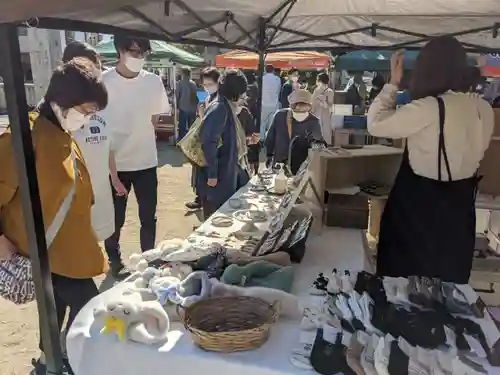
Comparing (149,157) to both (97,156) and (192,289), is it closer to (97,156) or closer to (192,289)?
(97,156)

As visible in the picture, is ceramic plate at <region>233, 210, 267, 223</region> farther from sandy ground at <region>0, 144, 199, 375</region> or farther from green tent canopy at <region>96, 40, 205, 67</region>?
green tent canopy at <region>96, 40, 205, 67</region>

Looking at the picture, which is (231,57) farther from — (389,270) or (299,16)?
(389,270)

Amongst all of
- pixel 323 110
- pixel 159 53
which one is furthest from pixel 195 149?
pixel 159 53

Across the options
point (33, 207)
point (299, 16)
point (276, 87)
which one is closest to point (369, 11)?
point (299, 16)

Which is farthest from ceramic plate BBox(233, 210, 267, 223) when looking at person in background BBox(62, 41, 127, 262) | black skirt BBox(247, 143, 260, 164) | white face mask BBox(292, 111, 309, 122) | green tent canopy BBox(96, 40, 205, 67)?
green tent canopy BBox(96, 40, 205, 67)

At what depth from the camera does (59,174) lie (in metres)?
1.81

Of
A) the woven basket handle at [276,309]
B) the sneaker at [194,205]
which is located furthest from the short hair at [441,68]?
the sneaker at [194,205]

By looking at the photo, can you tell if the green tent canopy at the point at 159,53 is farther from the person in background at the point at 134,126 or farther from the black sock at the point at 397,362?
the black sock at the point at 397,362

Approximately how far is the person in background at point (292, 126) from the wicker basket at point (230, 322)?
9.30 feet

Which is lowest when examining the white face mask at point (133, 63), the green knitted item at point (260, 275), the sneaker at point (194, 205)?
the sneaker at point (194, 205)

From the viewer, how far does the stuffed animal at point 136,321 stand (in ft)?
4.61

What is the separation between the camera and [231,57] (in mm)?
11398

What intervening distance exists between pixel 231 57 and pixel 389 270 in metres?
9.70

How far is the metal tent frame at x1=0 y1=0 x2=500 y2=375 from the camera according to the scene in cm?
142
